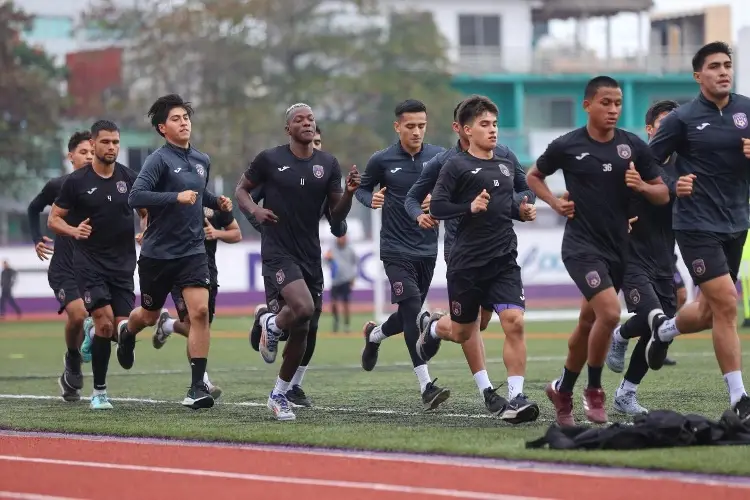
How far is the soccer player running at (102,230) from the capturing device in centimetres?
1423

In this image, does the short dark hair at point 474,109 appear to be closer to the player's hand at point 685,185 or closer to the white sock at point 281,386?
the player's hand at point 685,185

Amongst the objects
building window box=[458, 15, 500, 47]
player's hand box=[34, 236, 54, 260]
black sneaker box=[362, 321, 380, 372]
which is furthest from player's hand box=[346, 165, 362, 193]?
building window box=[458, 15, 500, 47]

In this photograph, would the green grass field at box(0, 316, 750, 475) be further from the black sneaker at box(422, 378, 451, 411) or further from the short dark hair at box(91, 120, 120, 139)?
the short dark hair at box(91, 120, 120, 139)

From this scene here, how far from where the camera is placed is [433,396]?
12.6 m

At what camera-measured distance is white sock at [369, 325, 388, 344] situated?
14.9m

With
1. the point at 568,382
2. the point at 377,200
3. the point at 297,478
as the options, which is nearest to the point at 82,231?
the point at 377,200

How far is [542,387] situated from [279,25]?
4405cm

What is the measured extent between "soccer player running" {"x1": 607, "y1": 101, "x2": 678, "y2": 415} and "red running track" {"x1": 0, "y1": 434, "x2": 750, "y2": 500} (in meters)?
3.25

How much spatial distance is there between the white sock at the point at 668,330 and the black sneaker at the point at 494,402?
4.57 ft

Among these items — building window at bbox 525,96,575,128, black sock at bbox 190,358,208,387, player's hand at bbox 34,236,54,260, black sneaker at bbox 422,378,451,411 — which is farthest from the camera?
building window at bbox 525,96,575,128

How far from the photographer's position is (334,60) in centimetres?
5972

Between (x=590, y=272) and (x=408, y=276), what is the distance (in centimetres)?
326

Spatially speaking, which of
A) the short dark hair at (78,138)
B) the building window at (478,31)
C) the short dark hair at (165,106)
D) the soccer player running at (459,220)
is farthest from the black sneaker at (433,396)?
the building window at (478,31)

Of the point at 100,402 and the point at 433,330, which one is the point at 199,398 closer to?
the point at 100,402
